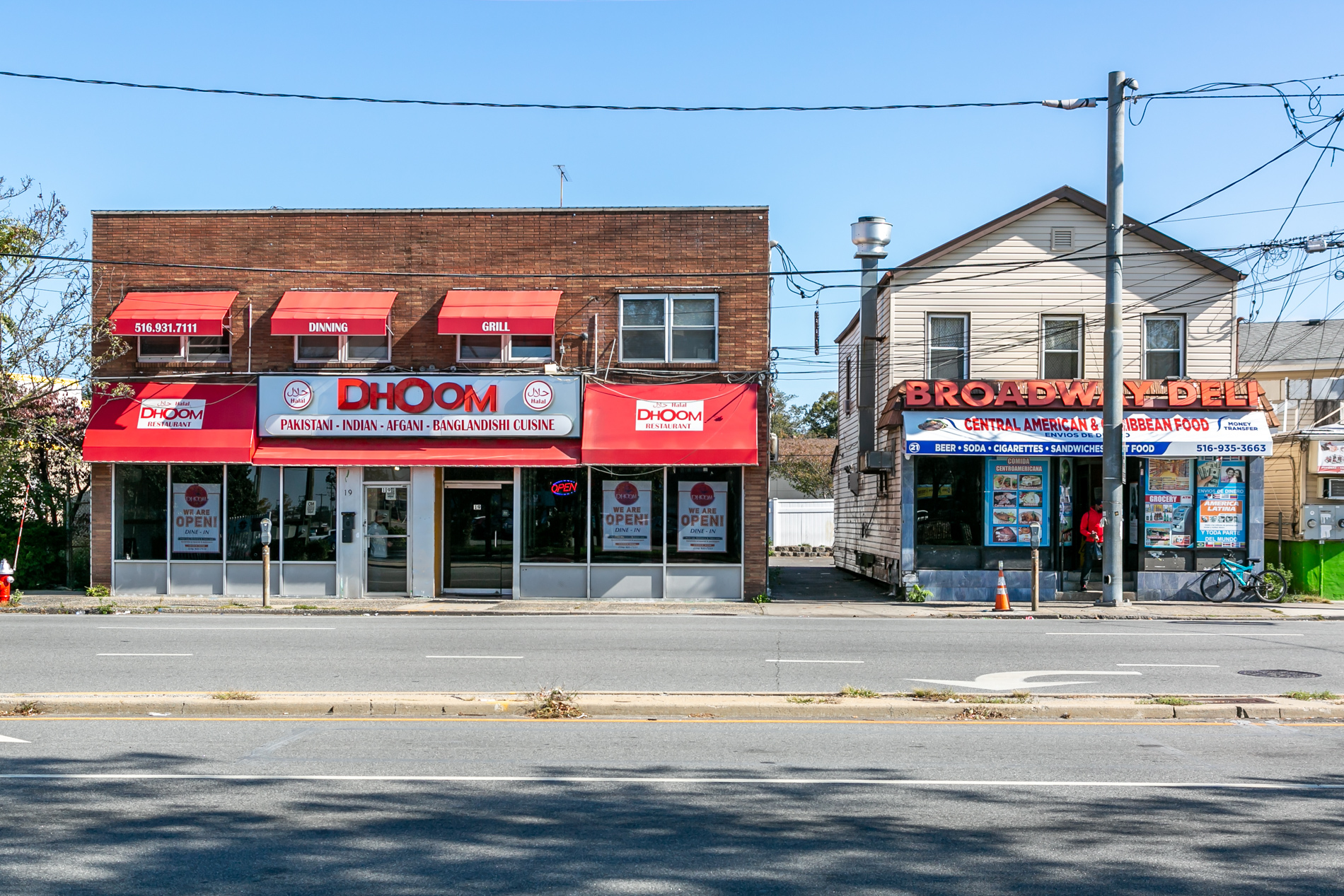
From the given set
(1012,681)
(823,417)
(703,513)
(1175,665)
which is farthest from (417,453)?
(823,417)

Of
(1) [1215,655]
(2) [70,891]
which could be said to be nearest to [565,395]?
(1) [1215,655]

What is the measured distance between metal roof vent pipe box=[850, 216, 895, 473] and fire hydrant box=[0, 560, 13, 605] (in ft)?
56.0

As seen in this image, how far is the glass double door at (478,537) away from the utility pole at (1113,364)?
450 inches

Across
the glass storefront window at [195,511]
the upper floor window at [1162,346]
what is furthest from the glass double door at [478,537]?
the upper floor window at [1162,346]

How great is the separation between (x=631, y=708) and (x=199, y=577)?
15.8 metres

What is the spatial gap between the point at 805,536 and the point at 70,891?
36.2 metres

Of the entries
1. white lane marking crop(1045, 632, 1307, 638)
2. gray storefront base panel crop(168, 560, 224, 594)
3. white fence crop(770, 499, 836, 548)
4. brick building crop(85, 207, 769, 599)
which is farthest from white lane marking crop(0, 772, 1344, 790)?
white fence crop(770, 499, 836, 548)

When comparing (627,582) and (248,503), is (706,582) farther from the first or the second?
(248,503)

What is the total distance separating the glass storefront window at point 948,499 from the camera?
23.2 metres

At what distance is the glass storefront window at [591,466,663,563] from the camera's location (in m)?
22.7

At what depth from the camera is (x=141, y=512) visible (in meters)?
23.2

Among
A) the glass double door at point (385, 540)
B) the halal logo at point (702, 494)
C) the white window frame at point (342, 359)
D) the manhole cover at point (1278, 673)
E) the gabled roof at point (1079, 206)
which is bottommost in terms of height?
the manhole cover at point (1278, 673)

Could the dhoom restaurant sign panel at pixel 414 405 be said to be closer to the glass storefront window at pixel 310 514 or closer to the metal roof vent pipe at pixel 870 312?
the glass storefront window at pixel 310 514

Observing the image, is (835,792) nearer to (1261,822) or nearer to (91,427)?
(1261,822)
